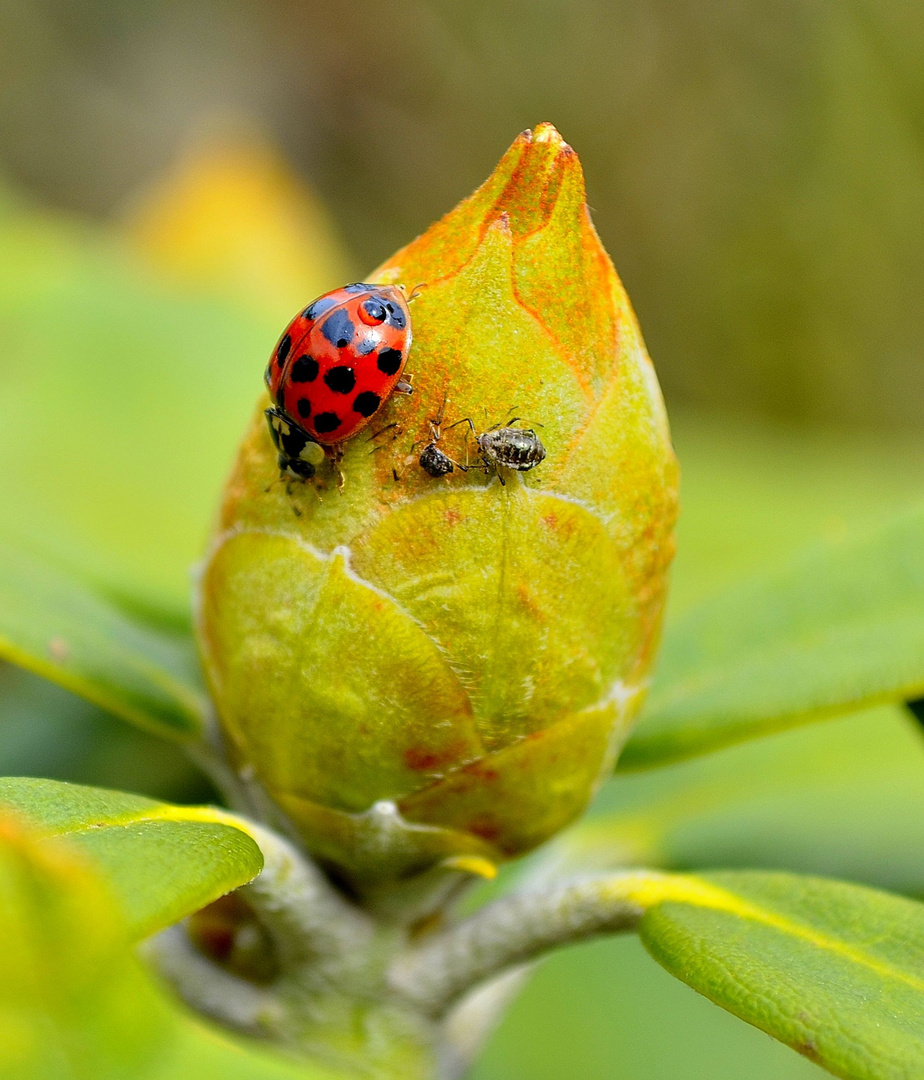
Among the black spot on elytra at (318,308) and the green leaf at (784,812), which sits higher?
the black spot on elytra at (318,308)

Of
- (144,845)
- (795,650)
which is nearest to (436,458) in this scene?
(144,845)

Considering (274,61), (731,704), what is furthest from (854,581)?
(274,61)

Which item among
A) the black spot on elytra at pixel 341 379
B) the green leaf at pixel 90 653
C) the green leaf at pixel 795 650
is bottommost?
the green leaf at pixel 90 653

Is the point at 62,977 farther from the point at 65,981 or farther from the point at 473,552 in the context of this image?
the point at 473,552

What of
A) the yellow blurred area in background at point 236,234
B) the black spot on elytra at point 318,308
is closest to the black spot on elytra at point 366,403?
the black spot on elytra at point 318,308

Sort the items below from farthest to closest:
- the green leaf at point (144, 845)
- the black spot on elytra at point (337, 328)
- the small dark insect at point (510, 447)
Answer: the black spot on elytra at point (337, 328), the small dark insect at point (510, 447), the green leaf at point (144, 845)

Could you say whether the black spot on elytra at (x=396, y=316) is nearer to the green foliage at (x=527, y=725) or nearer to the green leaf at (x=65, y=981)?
the green foliage at (x=527, y=725)

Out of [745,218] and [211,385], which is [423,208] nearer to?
[745,218]

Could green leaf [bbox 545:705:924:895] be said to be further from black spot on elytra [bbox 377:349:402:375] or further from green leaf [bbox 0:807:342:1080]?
green leaf [bbox 0:807:342:1080]
